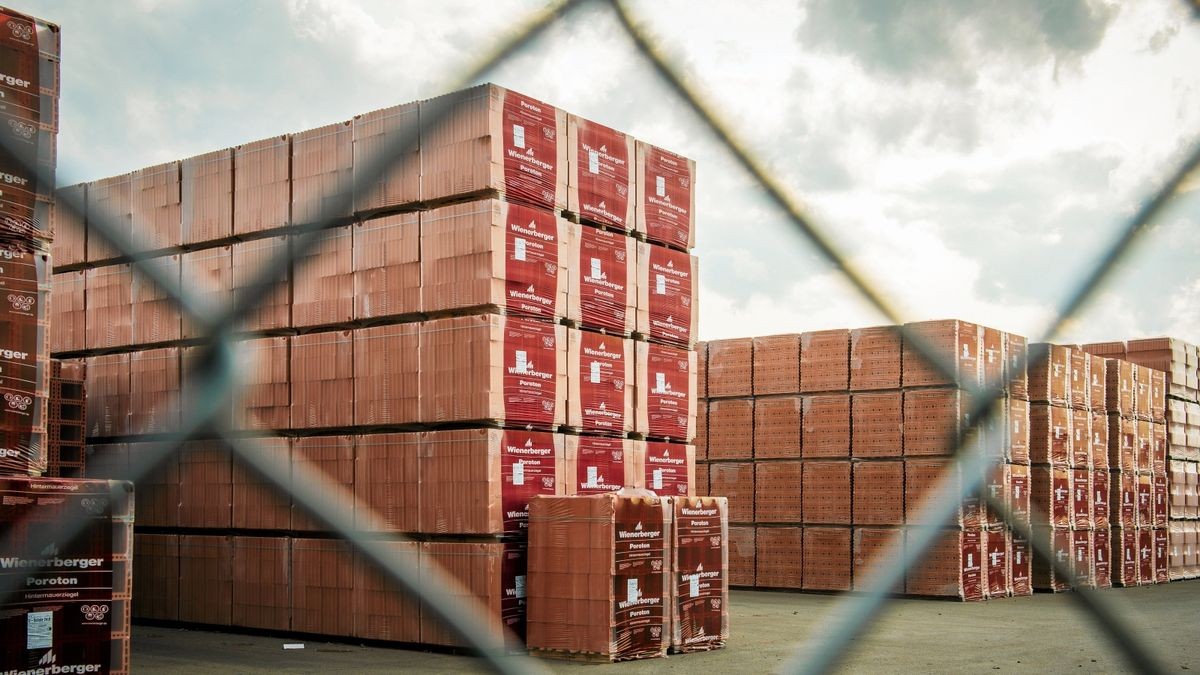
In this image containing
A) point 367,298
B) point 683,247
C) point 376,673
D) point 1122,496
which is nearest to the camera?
point 376,673

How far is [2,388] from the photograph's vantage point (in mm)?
6973

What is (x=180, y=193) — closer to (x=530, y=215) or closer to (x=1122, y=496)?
(x=530, y=215)

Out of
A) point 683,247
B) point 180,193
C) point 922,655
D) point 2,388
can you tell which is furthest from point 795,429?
point 2,388

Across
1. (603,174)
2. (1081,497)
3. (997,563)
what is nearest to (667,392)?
(603,174)

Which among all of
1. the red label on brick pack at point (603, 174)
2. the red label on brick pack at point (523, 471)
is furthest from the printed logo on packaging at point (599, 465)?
the red label on brick pack at point (603, 174)

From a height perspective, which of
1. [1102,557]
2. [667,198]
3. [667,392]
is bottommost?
[1102,557]

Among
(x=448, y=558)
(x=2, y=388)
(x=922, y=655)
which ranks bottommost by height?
(x=922, y=655)

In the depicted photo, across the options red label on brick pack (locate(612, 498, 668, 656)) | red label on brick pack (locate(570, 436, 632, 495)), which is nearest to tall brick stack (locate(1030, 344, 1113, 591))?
red label on brick pack (locate(570, 436, 632, 495))

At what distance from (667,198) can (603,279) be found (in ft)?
4.13

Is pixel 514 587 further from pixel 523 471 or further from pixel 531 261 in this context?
pixel 531 261

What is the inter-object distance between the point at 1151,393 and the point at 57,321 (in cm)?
1717

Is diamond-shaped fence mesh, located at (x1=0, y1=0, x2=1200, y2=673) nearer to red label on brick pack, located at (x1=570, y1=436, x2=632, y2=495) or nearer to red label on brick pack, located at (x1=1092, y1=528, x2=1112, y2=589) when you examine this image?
red label on brick pack, located at (x1=570, y1=436, x2=632, y2=495)

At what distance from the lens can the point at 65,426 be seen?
37.6 ft

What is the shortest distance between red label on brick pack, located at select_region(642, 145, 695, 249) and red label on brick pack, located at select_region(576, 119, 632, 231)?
32cm
